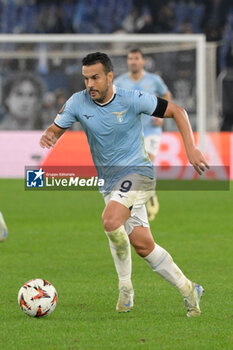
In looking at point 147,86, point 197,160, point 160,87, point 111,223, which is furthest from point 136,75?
point 197,160

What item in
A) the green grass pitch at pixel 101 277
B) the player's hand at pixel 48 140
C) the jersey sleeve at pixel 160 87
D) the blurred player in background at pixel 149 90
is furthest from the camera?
the jersey sleeve at pixel 160 87

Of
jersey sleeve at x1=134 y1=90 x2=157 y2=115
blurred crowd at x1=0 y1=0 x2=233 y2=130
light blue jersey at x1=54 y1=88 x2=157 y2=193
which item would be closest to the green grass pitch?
light blue jersey at x1=54 y1=88 x2=157 y2=193

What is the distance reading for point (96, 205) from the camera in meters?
15.8

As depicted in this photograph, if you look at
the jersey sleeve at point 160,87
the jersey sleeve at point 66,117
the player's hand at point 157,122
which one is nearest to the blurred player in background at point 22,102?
the jersey sleeve at point 160,87

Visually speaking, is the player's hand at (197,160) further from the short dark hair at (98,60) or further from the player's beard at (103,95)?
the short dark hair at (98,60)

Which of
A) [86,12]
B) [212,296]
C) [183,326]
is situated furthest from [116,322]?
[86,12]

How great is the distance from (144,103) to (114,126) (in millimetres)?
291

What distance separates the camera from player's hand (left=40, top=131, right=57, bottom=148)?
22.2 ft

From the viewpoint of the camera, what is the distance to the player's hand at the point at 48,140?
266 inches

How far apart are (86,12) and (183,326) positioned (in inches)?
910

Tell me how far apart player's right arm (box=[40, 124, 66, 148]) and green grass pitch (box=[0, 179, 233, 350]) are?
1.31 m

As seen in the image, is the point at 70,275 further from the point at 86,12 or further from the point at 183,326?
the point at 86,12

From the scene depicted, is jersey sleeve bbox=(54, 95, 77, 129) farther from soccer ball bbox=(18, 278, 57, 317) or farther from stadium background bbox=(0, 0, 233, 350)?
stadium background bbox=(0, 0, 233, 350)

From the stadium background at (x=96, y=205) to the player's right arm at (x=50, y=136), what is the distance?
4.31 ft
